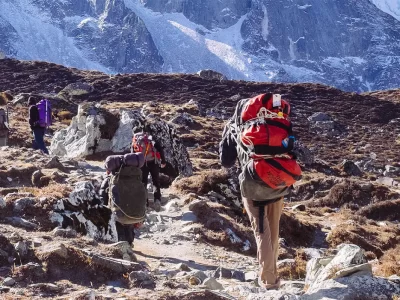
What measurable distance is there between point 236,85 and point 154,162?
52.8 m

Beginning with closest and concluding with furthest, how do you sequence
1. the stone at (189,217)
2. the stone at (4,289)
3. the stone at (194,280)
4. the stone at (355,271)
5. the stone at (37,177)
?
the stone at (4,289), the stone at (355,271), the stone at (194,280), the stone at (189,217), the stone at (37,177)

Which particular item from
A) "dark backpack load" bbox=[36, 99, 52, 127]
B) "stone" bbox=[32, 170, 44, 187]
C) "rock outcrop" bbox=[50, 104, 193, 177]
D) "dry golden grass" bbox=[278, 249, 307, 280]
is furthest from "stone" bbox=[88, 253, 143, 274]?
"rock outcrop" bbox=[50, 104, 193, 177]

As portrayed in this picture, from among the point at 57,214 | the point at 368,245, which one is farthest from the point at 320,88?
the point at 57,214

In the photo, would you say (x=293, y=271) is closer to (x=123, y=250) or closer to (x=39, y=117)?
(x=123, y=250)

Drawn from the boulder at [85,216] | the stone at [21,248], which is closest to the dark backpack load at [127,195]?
the boulder at [85,216]

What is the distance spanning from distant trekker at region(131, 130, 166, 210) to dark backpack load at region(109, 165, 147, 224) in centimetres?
252

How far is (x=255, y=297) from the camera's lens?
4602 mm

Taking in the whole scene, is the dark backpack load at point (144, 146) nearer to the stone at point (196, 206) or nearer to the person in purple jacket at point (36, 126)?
the stone at point (196, 206)

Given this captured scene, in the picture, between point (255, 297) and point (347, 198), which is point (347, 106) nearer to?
point (347, 198)

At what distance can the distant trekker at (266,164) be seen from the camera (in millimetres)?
4902

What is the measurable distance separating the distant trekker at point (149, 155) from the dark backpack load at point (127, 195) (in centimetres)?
252

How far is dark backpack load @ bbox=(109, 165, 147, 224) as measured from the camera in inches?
273

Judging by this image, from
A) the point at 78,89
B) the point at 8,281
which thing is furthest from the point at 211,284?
the point at 78,89

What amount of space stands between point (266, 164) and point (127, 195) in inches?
102
